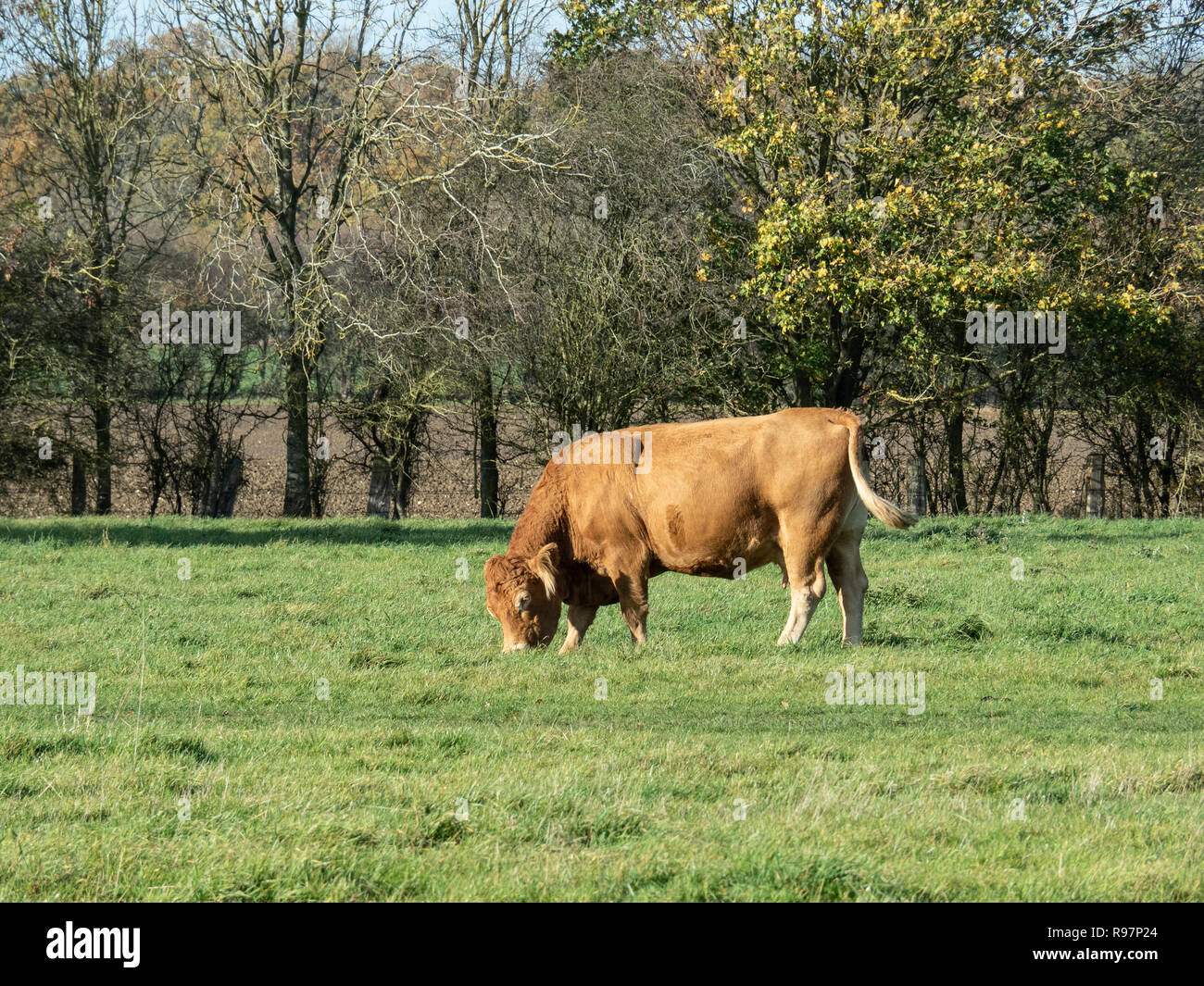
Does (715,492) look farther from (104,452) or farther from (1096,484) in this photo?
(1096,484)

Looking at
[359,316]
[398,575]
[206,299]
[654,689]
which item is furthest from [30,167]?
[654,689]

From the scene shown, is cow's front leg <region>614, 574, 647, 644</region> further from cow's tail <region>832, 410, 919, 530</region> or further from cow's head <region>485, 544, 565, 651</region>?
cow's tail <region>832, 410, 919, 530</region>

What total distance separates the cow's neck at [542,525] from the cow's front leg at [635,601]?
0.65m

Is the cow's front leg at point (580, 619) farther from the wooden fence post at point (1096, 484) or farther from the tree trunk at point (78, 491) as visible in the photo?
the wooden fence post at point (1096, 484)

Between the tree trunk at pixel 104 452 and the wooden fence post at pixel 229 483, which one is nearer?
the tree trunk at pixel 104 452

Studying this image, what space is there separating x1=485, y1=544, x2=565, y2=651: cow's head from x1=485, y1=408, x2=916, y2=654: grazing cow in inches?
0.4

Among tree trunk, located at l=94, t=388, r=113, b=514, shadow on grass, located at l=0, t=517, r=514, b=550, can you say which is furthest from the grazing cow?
tree trunk, located at l=94, t=388, r=113, b=514

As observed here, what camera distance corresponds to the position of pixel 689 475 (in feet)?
36.6

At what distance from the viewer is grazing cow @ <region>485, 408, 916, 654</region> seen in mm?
10898

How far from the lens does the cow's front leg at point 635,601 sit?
11.2 meters

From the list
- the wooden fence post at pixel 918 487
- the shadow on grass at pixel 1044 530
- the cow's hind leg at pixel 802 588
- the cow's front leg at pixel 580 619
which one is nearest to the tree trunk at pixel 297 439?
the shadow on grass at pixel 1044 530

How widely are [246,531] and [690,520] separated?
960 centimetres
